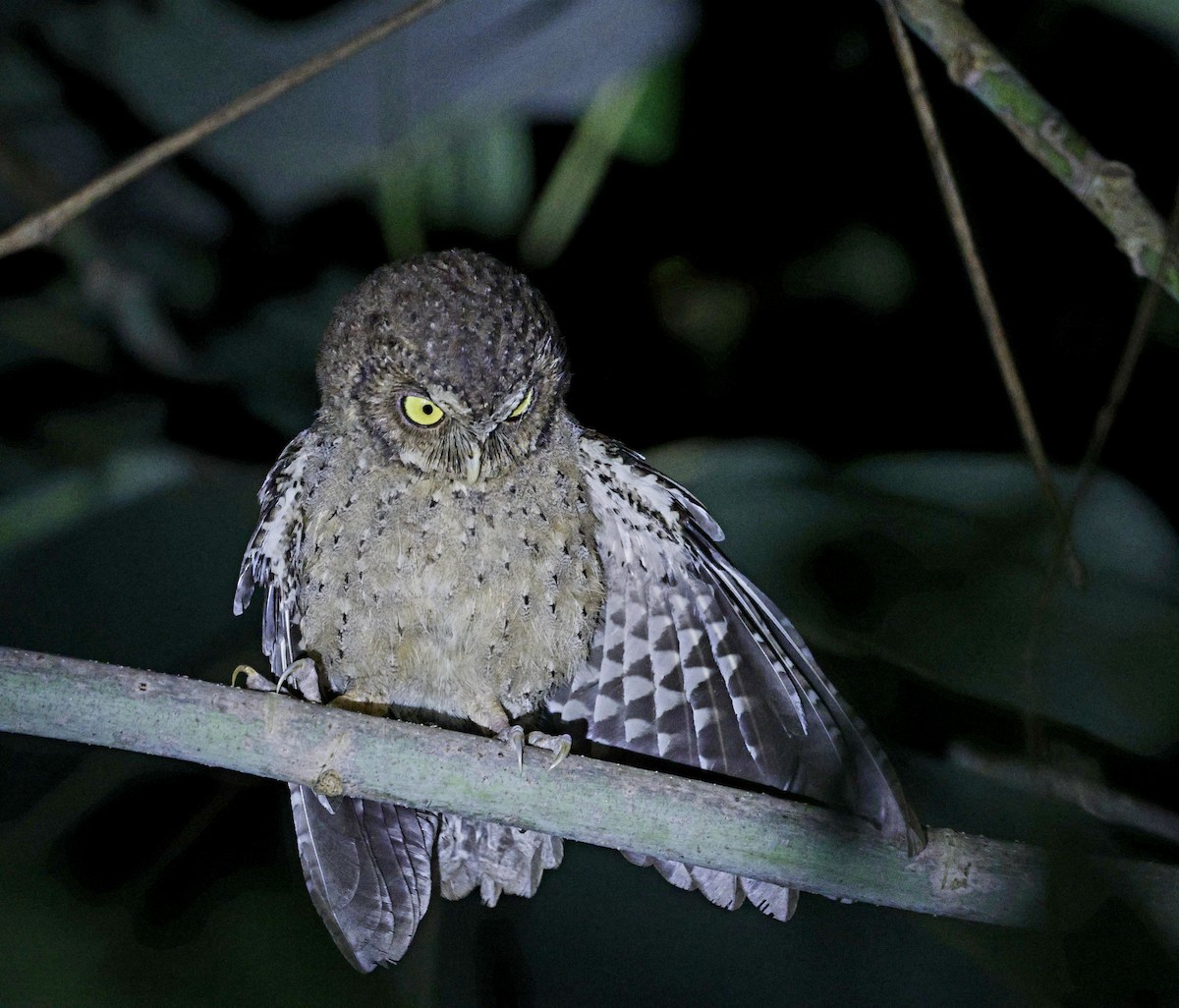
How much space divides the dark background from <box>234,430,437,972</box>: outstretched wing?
117mm

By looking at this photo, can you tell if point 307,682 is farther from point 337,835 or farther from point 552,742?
point 552,742

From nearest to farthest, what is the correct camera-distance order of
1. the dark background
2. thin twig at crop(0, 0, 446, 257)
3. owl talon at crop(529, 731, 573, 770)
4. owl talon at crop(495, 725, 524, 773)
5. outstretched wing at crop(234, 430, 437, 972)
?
thin twig at crop(0, 0, 446, 257) < owl talon at crop(495, 725, 524, 773) < owl talon at crop(529, 731, 573, 770) < the dark background < outstretched wing at crop(234, 430, 437, 972)

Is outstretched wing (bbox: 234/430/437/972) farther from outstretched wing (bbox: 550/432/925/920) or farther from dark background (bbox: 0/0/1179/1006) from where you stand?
outstretched wing (bbox: 550/432/925/920)

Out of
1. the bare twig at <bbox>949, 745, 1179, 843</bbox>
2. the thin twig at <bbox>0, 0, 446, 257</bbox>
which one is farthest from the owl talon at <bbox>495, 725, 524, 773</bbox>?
the thin twig at <bbox>0, 0, 446, 257</bbox>

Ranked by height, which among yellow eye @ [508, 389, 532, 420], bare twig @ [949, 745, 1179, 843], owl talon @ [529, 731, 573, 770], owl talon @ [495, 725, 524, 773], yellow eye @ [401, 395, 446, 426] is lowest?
bare twig @ [949, 745, 1179, 843]

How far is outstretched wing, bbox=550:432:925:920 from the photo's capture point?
1.82 meters

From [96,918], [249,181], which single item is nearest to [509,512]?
[96,918]

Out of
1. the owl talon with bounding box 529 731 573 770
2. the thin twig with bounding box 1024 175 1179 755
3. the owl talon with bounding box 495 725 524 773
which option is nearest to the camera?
the thin twig with bounding box 1024 175 1179 755

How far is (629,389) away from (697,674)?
41.7 inches

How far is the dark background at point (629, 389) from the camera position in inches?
69.2

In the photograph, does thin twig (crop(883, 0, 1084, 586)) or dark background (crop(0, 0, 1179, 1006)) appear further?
dark background (crop(0, 0, 1179, 1006))

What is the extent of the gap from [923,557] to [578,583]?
0.68 metres

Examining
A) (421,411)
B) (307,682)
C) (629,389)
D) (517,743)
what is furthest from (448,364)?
(629,389)

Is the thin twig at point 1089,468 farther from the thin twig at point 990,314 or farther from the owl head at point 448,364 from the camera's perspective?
the owl head at point 448,364
